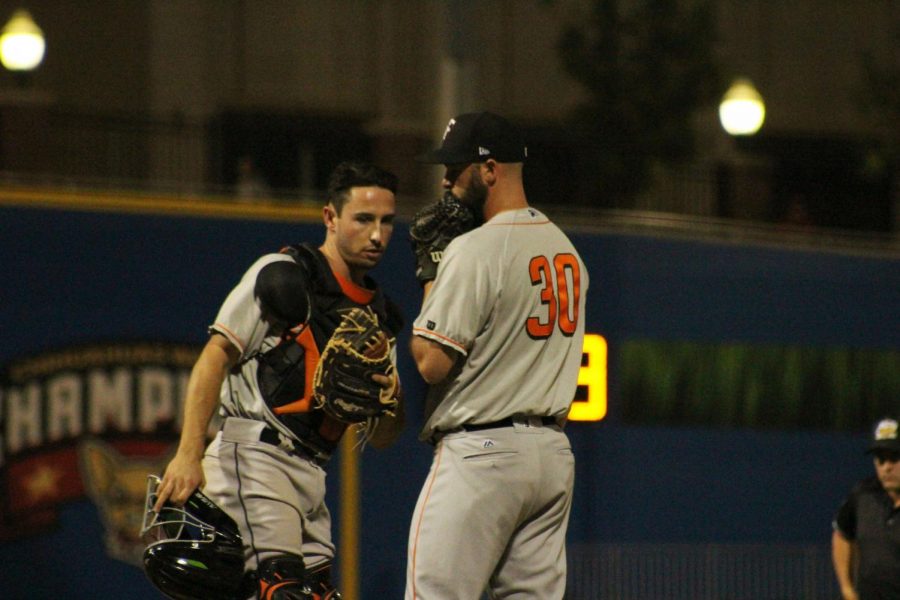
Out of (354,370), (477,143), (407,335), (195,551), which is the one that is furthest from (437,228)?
(407,335)

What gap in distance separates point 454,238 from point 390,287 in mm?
6291

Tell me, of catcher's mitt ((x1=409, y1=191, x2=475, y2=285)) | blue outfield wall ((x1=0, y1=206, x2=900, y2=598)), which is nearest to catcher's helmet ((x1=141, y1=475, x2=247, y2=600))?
catcher's mitt ((x1=409, y1=191, x2=475, y2=285))

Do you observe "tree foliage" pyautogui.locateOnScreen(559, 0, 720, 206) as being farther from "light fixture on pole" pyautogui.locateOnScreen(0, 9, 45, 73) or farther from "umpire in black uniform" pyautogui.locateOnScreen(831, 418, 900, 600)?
"umpire in black uniform" pyautogui.locateOnScreen(831, 418, 900, 600)

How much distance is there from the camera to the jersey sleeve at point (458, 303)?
5.10 m

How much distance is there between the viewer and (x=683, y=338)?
13.0 metres

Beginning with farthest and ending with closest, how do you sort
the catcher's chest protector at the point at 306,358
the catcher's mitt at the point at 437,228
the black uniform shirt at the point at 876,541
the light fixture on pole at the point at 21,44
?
the light fixture on pole at the point at 21,44 < the black uniform shirt at the point at 876,541 < the catcher's chest protector at the point at 306,358 < the catcher's mitt at the point at 437,228

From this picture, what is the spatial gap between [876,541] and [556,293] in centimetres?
468

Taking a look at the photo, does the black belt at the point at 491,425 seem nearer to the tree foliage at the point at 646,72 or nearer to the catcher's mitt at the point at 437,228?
the catcher's mitt at the point at 437,228

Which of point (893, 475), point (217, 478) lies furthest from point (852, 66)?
point (217, 478)

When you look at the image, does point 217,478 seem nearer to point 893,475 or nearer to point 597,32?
point 893,475

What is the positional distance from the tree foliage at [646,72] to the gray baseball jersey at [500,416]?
13033 mm

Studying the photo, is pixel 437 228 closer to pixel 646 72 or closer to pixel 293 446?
pixel 293 446

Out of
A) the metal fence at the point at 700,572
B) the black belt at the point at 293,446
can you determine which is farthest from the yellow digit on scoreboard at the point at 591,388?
the black belt at the point at 293,446

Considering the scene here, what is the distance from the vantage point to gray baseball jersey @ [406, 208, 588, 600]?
16.8ft
